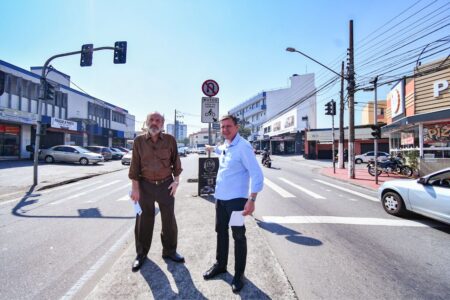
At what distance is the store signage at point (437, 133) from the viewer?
13266 millimetres

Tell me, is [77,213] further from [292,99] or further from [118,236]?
[292,99]

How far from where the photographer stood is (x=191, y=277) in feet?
9.77

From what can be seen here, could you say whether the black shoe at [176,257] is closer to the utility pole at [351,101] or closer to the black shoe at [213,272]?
the black shoe at [213,272]

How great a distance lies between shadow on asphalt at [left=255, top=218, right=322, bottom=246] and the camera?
4422 mm

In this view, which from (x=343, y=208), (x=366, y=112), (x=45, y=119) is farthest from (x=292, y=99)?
(x=343, y=208)

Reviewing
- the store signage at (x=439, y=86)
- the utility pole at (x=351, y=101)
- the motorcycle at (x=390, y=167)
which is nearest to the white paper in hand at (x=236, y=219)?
the utility pole at (x=351, y=101)

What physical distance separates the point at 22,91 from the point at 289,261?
2716 cm

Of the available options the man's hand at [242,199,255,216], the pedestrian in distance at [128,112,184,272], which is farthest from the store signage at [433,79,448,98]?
the pedestrian in distance at [128,112,184,272]

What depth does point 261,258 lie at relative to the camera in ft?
11.4

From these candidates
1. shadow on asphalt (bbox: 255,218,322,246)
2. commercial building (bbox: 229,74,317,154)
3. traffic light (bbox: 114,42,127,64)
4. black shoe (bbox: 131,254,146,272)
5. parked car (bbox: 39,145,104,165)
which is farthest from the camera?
commercial building (bbox: 229,74,317,154)

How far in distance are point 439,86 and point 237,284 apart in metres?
14.8

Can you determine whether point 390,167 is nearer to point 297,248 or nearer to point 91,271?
point 297,248

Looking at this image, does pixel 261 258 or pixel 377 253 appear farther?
pixel 377 253

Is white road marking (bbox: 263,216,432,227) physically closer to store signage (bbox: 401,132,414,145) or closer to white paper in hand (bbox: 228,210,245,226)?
white paper in hand (bbox: 228,210,245,226)
